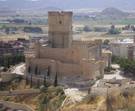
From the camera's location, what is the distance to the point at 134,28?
104562 mm

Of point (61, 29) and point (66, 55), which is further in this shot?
point (61, 29)

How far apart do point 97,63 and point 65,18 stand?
572 centimetres

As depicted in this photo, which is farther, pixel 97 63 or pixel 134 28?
pixel 134 28

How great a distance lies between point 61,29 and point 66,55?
10.4 feet

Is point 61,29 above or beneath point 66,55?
above

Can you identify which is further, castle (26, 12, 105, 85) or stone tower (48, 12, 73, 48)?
stone tower (48, 12, 73, 48)

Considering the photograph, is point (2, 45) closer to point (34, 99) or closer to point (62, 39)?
point (62, 39)

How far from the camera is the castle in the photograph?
36.0 metres

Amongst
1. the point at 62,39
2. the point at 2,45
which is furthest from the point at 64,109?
the point at 2,45

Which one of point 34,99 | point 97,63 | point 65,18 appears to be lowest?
point 34,99

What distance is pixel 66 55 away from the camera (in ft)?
124

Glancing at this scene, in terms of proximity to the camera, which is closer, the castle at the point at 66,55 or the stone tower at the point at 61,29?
the castle at the point at 66,55

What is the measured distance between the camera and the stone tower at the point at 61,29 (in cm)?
3991

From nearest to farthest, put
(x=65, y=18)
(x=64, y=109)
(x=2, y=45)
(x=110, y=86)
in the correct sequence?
(x=64, y=109) < (x=110, y=86) < (x=65, y=18) < (x=2, y=45)
